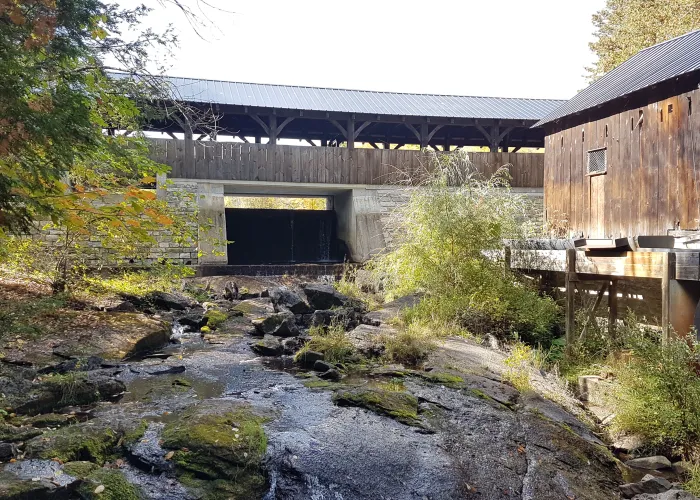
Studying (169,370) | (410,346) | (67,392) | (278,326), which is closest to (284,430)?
(67,392)

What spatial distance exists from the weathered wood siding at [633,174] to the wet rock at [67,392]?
9.38 metres

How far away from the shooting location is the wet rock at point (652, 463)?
4.41 metres

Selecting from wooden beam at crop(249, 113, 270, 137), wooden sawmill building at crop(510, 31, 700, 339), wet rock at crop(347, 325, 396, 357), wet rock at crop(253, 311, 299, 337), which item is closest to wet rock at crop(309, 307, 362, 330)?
wet rock at crop(253, 311, 299, 337)

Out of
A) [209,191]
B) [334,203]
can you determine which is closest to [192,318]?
[209,191]

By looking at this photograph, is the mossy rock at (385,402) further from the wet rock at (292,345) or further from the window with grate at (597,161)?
the window with grate at (597,161)

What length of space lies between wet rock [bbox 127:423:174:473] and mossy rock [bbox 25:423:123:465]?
0.18m

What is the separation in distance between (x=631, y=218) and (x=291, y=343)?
7.37m

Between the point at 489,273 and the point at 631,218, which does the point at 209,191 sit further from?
the point at 631,218

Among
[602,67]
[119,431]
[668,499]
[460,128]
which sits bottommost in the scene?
[668,499]

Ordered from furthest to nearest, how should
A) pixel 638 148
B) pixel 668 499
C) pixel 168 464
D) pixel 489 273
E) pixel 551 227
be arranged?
pixel 551 227, pixel 638 148, pixel 489 273, pixel 168 464, pixel 668 499

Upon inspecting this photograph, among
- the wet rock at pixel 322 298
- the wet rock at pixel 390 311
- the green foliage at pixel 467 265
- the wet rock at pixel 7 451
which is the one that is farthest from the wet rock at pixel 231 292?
the wet rock at pixel 7 451

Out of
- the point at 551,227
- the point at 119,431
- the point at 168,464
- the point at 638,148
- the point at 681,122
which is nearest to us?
the point at 168,464

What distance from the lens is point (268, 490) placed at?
3701 millimetres

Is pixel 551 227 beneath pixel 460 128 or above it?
beneath
